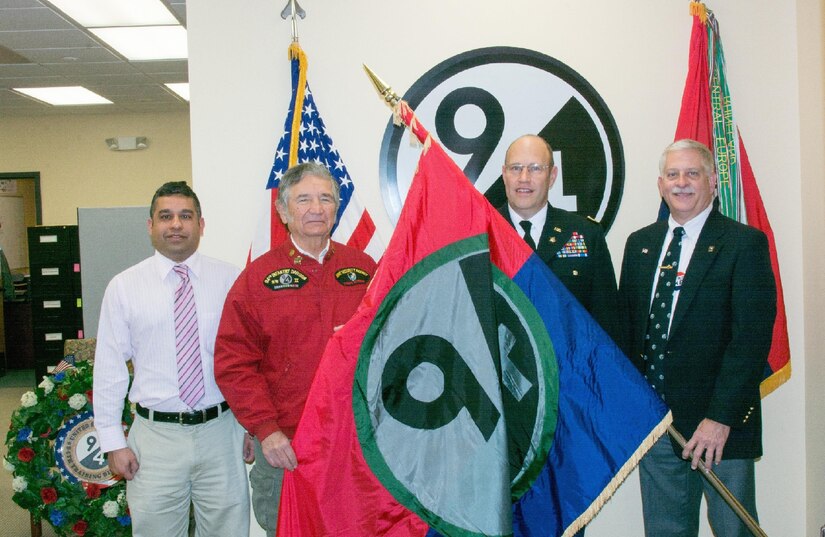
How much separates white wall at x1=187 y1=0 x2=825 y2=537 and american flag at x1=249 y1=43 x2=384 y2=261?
0.11 meters

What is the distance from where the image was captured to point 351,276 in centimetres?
201

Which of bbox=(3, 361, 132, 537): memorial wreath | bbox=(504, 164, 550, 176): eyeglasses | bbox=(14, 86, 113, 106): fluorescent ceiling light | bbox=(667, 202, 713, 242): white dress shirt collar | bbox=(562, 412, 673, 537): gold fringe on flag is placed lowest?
bbox=(3, 361, 132, 537): memorial wreath

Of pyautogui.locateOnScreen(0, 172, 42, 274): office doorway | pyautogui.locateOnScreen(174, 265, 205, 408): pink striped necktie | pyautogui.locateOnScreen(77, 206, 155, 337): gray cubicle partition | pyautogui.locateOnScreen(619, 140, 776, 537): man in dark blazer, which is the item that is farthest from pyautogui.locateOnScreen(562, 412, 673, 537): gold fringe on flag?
pyautogui.locateOnScreen(0, 172, 42, 274): office doorway

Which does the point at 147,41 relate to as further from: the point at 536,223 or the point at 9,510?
the point at 536,223

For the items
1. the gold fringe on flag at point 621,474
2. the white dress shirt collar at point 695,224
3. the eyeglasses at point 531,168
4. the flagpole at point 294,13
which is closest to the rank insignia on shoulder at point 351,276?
the eyeglasses at point 531,168

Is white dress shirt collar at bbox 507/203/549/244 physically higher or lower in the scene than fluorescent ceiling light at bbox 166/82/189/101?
lower

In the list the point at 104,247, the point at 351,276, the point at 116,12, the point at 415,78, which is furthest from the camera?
the point at 116,12

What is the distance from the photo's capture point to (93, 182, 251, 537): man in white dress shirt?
81.8 inches

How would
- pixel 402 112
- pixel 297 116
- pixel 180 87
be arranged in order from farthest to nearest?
pixel 180 87, pixel 297 116, pixel 402 112

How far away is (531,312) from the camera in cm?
171

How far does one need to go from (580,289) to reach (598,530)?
1252 millimetres

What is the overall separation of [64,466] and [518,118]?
2506 mm

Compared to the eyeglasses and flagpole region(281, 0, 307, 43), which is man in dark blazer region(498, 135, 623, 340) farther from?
flagpole region(281, 0, 307, 43)

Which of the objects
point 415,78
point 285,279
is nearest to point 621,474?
point 285,279
